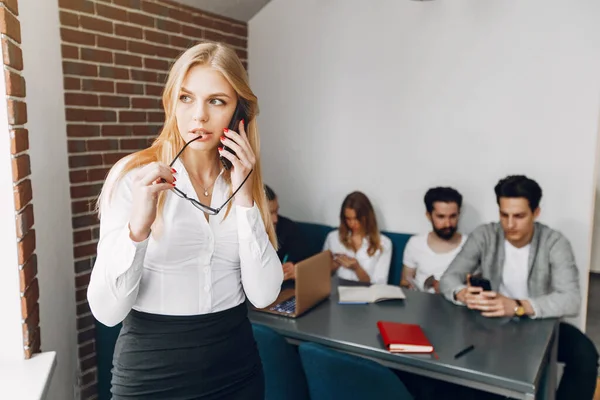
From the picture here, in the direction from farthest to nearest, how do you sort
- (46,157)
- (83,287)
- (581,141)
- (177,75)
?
(581,141)
(83,287)
(46,157)
(177,75)

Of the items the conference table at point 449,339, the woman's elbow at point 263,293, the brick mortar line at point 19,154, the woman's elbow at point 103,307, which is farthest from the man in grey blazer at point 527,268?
the brick mortar line at point 19,154

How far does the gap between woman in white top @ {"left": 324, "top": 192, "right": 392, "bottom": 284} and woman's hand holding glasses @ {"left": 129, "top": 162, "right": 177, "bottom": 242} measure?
2.29m

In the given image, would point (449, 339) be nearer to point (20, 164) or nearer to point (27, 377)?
point (27, 377)

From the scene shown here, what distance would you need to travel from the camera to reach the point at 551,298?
82.0 inches

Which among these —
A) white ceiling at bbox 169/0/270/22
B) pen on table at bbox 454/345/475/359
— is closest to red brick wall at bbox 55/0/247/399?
white ceiling at bbox 169/0/270/22

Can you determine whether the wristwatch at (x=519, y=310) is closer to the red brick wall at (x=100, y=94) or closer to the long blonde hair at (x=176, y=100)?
the long blonde hair at (x=176, y=100)

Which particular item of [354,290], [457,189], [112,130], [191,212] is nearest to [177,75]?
[191,212]

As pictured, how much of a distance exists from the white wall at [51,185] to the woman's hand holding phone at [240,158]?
1.05 metres

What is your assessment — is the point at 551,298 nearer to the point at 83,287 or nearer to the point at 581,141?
the point at 581,141

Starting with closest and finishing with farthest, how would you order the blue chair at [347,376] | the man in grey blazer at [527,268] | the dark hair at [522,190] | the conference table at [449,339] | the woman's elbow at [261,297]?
1. the woman's elbow at [261,297]
2. the blue chair at [347,376]
3. the conference table at [449,339]
4. the man in grey blazer at [527,268]
5. the dark hair at [522,190]

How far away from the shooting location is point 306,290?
211 centimetres

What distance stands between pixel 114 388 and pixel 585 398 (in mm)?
2158

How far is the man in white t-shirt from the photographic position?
117 inches

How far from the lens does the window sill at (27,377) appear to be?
1.31 metres
